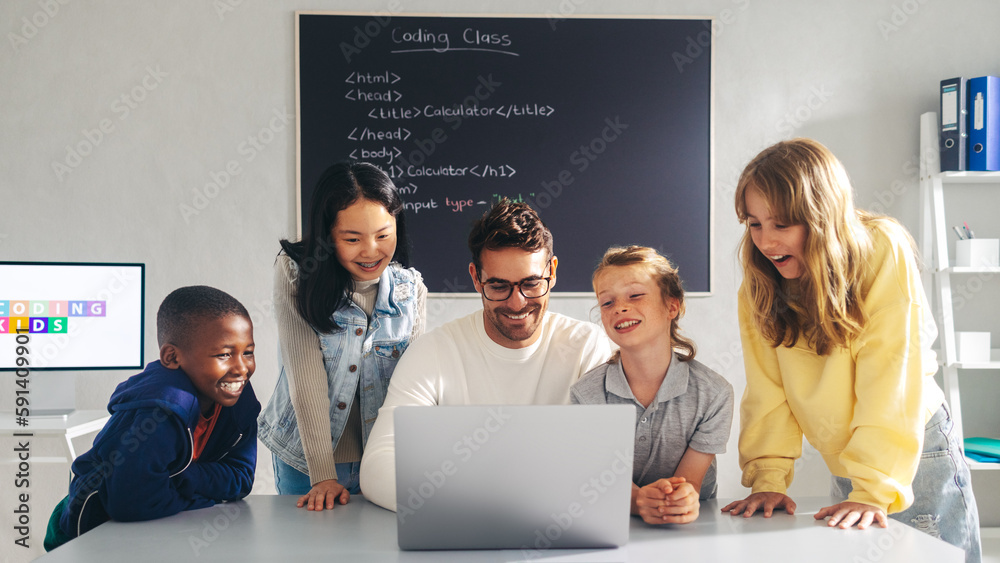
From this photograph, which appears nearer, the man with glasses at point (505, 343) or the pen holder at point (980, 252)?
the man with glasses at point (505, 343)

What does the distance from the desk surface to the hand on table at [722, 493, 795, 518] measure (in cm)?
2

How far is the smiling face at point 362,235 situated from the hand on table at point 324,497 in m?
0.45

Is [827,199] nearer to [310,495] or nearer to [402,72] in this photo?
[310,495]

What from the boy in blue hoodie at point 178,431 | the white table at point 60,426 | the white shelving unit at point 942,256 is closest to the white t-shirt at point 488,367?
the boy in blue hoodie at point 178,431

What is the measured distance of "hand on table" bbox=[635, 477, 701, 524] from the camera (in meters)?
1.11

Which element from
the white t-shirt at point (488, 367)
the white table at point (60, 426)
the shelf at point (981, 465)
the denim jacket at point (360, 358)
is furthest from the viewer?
the shelf at point (981, 465)

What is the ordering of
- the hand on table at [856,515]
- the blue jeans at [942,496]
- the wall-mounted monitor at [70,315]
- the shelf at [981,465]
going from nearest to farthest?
the hand on table at [856,515] → the blue jeans at [942,496] → the wall-mounted monitor at [70,315] → the shelf at [981,465]

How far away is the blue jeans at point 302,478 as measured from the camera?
161cm

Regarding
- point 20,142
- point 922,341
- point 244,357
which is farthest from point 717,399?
point 20,142

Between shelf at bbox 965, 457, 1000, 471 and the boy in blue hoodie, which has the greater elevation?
the boy in blue hoodie

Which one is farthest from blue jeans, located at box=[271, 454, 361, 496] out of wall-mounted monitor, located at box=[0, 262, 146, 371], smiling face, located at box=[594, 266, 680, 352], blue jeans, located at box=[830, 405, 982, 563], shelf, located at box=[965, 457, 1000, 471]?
shelf, located at box=[965, 457, 1000, 471]

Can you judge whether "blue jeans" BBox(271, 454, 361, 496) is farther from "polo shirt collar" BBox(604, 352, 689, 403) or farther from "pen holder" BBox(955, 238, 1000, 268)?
"pen holder" BBox(955, 238, 1000, 268)

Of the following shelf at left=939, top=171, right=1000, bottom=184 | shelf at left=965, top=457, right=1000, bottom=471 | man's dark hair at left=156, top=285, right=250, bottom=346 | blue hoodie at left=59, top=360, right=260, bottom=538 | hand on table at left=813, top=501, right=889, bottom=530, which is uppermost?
shelf at left=939, top=171, right=1000, bottom=184

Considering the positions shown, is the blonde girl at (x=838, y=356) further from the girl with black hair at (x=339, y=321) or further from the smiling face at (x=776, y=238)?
the girl with black hair at (x=339, y=321)
